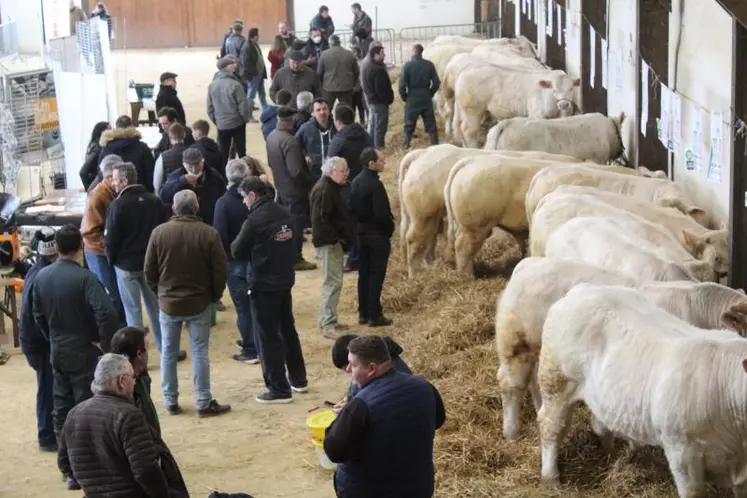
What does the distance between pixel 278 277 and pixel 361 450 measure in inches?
156

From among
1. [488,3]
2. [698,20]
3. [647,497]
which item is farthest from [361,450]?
[488,3]

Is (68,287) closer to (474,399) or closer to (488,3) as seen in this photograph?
(474,399)

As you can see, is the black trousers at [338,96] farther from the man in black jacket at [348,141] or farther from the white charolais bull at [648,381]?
the white charolais bull at [648,381]

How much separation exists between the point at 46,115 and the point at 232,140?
248 centimetres

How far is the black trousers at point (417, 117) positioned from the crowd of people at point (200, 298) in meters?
3.88

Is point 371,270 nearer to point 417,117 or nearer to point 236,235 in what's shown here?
point 236,235

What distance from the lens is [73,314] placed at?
8641 mm

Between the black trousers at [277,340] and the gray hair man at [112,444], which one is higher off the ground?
the gray hair man at [112,444]

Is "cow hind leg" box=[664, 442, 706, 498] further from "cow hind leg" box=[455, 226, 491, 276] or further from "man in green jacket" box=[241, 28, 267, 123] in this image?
"man in green jacket" box=[241, 28, 267, 123]

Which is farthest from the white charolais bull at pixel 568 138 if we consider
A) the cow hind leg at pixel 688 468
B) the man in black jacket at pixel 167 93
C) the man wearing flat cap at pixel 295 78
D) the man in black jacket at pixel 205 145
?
the cow hind leg at pixel 688 468

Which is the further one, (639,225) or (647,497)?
(639,225)

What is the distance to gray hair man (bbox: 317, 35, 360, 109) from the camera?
19.1 m

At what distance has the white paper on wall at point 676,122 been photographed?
12.3 metres

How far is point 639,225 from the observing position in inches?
392
